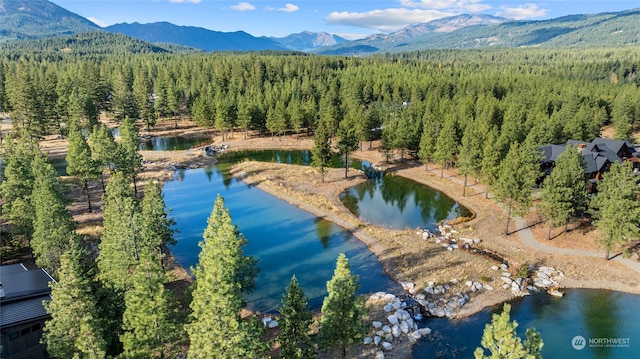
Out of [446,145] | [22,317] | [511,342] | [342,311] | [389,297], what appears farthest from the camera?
[446,145]

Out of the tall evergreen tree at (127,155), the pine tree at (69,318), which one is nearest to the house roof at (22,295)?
the pine tree at (69,318)

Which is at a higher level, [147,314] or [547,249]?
[147,314]

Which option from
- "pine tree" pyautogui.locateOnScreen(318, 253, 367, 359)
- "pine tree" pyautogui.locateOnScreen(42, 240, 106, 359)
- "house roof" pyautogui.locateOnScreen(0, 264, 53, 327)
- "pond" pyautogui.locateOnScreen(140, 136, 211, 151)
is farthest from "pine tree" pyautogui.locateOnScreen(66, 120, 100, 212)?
"pine tree" pyautogui.locateOnScreen(318, 253, 367, 359)

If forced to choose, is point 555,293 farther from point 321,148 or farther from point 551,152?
point 321,148

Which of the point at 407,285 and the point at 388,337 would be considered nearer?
the point at 388,337

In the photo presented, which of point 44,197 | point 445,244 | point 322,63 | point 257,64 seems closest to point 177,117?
point 257,64

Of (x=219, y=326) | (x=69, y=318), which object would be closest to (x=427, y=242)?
(x=219, y=326)

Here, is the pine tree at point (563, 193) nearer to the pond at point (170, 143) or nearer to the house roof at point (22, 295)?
the house roof at point (22, 295)

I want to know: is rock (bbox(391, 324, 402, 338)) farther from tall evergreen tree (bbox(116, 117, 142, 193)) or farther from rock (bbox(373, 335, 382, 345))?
tall evergreen tree (bbox(116, 117, 142, 193))
